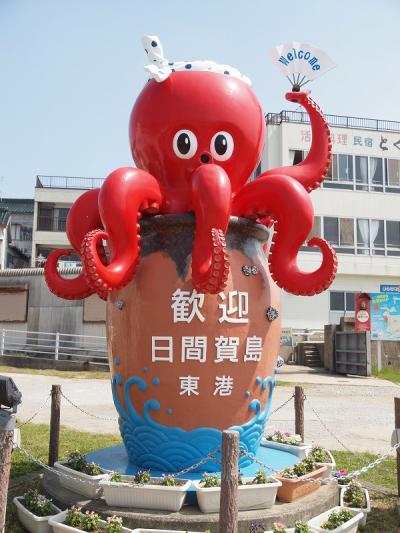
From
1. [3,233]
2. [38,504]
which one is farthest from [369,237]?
[38,504]

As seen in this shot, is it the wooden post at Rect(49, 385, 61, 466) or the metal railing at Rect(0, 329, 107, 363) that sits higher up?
the metal railing at Rect(0, 329, 107, 363)

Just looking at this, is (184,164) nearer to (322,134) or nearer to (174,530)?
(322,134)

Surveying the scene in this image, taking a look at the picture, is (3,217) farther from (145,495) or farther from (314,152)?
(145,495)

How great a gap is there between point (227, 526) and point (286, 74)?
4.87 m

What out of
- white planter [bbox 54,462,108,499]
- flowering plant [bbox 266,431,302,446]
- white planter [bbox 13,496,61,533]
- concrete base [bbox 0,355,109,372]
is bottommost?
white planter [bbox 13,496,61,533]

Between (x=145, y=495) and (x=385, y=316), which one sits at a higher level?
(x=385, y=316)

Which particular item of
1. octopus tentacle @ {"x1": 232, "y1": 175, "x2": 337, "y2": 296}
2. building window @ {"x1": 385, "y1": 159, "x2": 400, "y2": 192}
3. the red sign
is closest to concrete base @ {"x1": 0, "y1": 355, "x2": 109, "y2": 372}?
the red sign

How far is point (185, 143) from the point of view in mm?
6117

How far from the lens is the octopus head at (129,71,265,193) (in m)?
6.11

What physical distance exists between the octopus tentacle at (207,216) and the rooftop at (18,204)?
36041mm

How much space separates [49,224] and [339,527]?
2879cm

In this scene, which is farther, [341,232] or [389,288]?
[341,232]

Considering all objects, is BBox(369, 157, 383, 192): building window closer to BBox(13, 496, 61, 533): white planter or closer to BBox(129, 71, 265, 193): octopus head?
BBox(129, 71, 265, 193): octopus head

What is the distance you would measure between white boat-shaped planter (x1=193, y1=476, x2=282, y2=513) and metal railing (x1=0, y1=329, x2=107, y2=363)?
15076 millimetres
